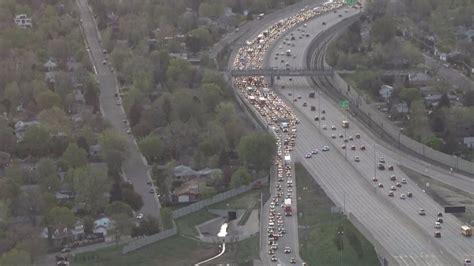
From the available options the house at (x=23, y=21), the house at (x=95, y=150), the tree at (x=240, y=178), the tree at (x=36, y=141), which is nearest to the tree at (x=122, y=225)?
the tree at (x=240, y=178)

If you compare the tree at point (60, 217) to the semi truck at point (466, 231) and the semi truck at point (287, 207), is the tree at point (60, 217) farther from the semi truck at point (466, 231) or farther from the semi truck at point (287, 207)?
the semi truck at point (466, 231)

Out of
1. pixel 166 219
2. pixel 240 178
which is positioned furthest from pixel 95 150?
pixel 166 219

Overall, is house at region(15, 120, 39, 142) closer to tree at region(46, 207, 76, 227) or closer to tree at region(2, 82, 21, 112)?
tree at region(2, 82, 21, 112)

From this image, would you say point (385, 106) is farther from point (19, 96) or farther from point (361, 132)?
point (19, 96)

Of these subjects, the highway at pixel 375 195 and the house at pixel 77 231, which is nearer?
the highway at pixel 375 195

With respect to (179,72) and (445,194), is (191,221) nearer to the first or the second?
(445,194)

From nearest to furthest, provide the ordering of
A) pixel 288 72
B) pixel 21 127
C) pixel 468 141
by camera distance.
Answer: pixel 468 141
pixel 21 127
pixel 288 72

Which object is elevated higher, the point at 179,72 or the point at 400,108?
the point at 179,72
